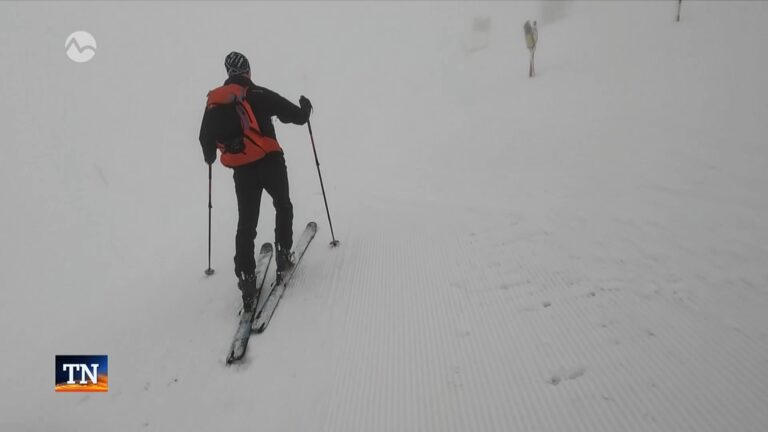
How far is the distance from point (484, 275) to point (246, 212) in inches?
109

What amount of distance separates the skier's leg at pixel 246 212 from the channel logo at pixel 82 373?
1.51 m

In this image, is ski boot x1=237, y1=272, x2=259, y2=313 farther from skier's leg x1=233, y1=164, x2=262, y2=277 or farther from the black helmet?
the black helmet

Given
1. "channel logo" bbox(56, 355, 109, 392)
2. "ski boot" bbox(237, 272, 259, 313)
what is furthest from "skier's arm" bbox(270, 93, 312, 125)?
"channel logo" bbox(56, 355, 109, 392)

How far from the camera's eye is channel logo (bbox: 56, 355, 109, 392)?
11.2 feet

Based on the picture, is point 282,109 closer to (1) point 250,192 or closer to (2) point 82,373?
(1) point 250,192

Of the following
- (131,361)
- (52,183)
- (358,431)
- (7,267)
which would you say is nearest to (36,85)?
(52,183)

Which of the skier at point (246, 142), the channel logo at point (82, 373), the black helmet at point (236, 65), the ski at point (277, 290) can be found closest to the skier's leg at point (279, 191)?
the skier at point (246, 142)

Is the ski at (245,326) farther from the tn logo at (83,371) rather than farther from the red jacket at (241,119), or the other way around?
the red jacket at (241,119)

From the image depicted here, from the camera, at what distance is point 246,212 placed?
4023 millimetres

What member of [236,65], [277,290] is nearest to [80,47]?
[236,65]

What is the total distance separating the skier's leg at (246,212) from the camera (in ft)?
13.0

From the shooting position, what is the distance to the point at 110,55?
35.6 metres

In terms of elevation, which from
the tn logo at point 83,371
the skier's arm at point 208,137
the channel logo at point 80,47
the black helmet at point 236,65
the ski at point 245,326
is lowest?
the tn logo at point 83,371

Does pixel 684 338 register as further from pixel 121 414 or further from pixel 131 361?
pixel 131 361
